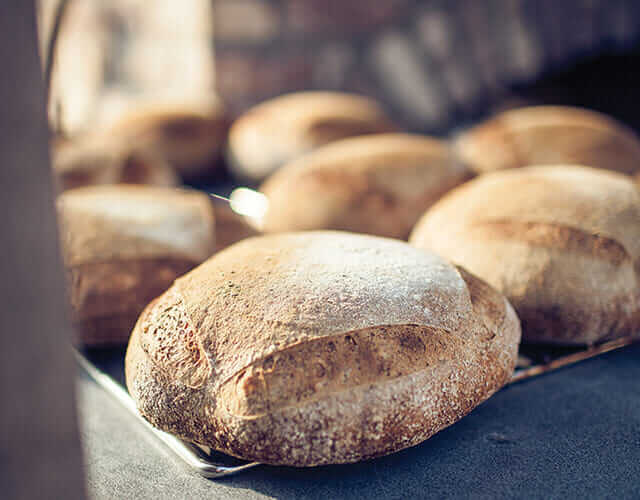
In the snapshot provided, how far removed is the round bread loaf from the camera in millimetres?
1405

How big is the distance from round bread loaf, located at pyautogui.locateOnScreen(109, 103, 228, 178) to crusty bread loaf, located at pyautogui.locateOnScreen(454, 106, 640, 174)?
0.57 meters

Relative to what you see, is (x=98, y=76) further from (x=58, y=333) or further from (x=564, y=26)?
(x=58, y=333)

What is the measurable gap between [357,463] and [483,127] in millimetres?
899

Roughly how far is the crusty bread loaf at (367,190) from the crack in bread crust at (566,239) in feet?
0.97

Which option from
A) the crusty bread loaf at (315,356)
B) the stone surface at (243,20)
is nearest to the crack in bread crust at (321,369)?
the crusty bread loaf at (315,356)

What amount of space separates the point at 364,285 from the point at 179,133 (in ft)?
3.31

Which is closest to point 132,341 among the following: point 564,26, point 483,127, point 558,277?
point 558,277

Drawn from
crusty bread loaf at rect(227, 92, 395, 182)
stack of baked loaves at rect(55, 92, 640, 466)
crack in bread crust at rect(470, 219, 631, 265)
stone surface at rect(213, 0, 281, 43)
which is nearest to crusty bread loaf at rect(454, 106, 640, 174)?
stack of baked loaves at rect(55, 92, 640, 466)

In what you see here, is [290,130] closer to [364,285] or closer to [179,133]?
[179,133]

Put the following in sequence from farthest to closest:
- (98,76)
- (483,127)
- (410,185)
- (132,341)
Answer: (98,76)
(483,127)
(410,185)
(132,341)

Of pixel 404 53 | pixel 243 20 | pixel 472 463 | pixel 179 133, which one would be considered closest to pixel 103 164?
pixel 179 133

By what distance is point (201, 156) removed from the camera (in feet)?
4.80

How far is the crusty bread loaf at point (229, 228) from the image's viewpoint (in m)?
0.84

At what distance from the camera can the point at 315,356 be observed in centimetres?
49
